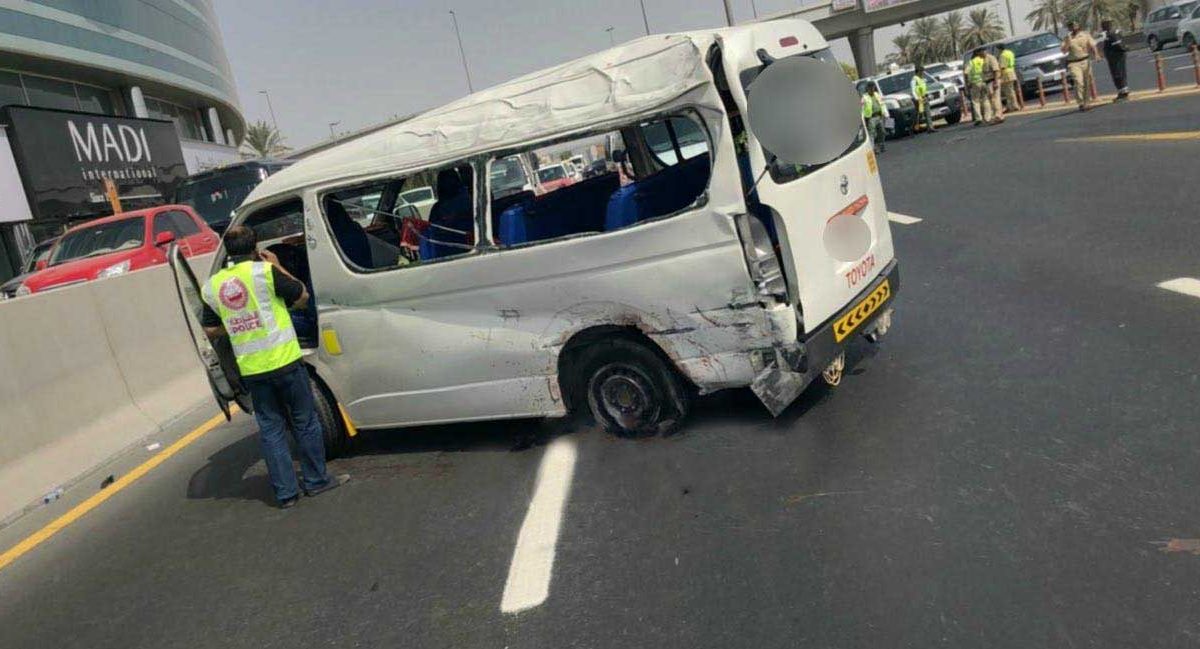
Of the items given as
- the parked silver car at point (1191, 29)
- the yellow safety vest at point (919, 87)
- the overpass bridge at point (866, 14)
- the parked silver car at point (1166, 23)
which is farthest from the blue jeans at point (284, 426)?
the overpass bridge at point (866, 14)

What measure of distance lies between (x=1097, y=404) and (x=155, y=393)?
25.6 feet

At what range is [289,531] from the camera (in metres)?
5.20

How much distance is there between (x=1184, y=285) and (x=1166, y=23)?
34296mm

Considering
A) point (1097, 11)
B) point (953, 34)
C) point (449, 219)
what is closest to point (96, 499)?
point (449, 219)

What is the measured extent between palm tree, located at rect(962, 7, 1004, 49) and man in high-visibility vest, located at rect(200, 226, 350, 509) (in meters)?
87.7

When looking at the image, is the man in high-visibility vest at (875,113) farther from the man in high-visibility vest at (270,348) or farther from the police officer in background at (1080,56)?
the man in high-visibility vest at (270,348)

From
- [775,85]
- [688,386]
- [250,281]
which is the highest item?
[775,85]

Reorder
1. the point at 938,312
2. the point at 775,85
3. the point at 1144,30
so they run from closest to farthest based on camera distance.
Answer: the point at 775,85
the point at 938,312
the point at 1144,30

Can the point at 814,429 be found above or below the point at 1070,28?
below

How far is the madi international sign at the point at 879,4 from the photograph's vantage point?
53.3 m

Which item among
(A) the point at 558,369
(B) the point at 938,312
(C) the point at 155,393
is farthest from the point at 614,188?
(C) the point at 155,393

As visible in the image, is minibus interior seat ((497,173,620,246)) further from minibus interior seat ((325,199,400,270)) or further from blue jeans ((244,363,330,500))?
blue jeans ((244,363,330,500))

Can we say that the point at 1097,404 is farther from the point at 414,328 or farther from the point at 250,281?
the point at 250,281

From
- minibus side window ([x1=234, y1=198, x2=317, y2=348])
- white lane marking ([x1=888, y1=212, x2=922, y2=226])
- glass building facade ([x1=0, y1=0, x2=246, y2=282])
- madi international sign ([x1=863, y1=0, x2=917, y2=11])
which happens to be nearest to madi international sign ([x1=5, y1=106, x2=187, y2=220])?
glass building facade ([x1=0, y1=0, x2=246, y2=282])
